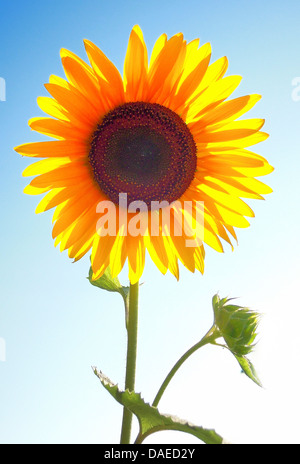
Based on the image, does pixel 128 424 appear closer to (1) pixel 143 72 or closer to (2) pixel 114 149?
(2) pixel 114 149

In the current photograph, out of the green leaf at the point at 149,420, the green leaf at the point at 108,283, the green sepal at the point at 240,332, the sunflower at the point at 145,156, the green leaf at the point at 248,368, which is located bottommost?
the green leaf at the point at 149,420

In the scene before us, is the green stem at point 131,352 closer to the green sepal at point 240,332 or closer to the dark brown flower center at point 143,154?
the green sepal at point 240,332

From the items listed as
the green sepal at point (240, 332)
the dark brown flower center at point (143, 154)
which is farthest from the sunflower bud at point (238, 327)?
the dark brown flower center at point (143, 154)

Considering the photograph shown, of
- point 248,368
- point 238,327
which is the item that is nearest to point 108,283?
point 238,327

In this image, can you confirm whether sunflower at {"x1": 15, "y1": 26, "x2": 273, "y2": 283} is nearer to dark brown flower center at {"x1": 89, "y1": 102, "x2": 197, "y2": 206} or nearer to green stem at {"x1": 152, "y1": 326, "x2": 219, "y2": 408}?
dark brown flower center at {"x1": 89, "y1": 102, "x2": 197, "y2": 206}

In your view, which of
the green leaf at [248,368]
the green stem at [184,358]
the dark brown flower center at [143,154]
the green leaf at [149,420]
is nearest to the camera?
the green leaf at [149,420]

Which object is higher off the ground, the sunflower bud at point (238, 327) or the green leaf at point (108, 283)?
the green leaf at point (108, 283)

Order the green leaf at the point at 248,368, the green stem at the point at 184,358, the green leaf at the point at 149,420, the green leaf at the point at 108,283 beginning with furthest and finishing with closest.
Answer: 1. the green leaf at the point at 108,283
2. the green leaf at the point at 248,368
3. the green stem at the point at 184,358
4. the green leaf at the point at 149,420
